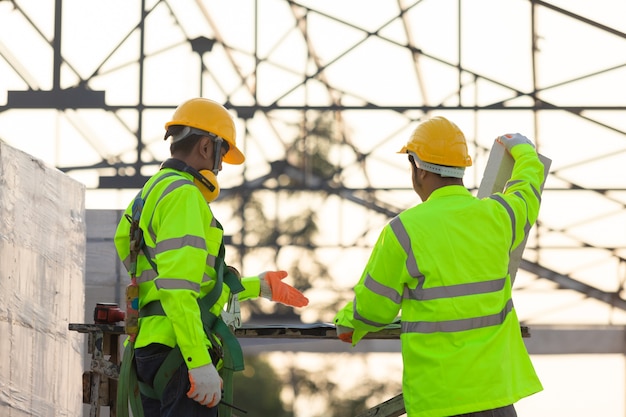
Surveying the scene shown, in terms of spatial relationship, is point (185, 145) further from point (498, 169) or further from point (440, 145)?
point (498, 169)

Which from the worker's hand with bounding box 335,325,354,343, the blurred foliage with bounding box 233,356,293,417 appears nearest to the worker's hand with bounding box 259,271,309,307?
the worker's hand with bounding box 335,325,354,343

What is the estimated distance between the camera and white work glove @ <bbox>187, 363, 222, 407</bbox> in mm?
3729

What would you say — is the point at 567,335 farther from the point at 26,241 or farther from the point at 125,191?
the point at 26,241

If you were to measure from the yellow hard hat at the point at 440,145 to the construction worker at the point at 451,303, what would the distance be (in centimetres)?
7

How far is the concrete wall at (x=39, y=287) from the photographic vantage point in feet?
20.2

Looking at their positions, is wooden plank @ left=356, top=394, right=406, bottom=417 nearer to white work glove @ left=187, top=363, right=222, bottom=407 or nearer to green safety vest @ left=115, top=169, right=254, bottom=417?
green safety vest @ left=115, top=169, right=254, bottom=417

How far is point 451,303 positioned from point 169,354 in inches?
33.0

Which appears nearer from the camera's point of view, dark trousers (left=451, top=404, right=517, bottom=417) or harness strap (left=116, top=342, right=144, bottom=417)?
dark trousers (left=451, top=404, right=517, bottom=417)

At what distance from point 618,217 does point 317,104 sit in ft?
13.1

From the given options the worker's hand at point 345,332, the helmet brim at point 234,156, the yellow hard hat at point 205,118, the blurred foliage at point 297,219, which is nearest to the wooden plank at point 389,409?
the worker's hand at point 345,332

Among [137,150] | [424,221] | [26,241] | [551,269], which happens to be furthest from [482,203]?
[551,269]

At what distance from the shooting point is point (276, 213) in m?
15.4

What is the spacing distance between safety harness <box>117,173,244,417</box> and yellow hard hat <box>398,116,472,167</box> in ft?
2.20

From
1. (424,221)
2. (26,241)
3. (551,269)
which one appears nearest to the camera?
(424,221)
